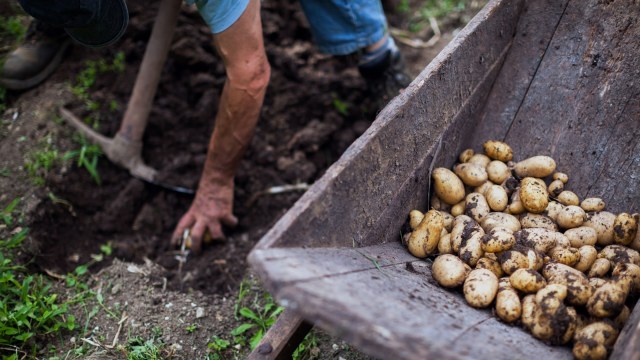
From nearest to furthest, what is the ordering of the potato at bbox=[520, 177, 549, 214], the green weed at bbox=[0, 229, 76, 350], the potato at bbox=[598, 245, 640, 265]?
1. the potato at bbox=[598, 245, 640, 265]
2. the potato at bbox=[520, 177, 549, 214]
3. the green weed at bbox=[0, 229, 76, 350]

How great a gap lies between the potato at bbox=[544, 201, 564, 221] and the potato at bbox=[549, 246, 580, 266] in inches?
8.8

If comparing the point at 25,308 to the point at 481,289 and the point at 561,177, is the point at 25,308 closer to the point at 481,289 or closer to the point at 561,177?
the point at 481,289

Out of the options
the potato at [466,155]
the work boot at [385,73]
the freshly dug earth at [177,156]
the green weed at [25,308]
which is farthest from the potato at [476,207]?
the green weed at [25,308]

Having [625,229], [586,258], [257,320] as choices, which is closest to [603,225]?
[625,229]

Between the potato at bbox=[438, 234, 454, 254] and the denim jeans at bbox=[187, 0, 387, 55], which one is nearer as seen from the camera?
the potato at bbox=[438, 234, 454, 254]

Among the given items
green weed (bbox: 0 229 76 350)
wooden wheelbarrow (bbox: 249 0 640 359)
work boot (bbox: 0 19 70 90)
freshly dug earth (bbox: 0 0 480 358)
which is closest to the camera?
wooden wheelbarrow (bbox: 249 0 640 359)

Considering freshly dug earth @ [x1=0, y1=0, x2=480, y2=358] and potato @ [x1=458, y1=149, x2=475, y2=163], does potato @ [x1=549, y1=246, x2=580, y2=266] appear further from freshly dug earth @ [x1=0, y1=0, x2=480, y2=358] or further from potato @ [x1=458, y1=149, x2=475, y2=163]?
freshly dug earth @ [x1=0, y1=0, x2=480, y2=358]

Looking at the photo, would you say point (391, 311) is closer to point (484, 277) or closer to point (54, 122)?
point (484, 277)

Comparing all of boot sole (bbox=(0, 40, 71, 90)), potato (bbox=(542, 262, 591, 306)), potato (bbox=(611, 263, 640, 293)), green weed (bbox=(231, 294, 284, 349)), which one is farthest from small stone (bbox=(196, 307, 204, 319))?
boot sole (bbox=(0, 40, 71, 90))

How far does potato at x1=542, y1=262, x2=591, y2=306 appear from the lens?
1708mm

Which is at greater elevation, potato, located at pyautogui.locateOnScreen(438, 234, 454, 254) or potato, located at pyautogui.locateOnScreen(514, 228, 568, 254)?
potato, located at pyautogui.locateOnScreen(514, 228, 568, 254)

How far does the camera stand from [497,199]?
2.16m

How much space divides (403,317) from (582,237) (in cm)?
96

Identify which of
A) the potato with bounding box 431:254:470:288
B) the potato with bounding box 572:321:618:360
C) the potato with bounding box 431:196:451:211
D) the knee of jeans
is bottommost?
the potato with bounding box 431:196:451:211
